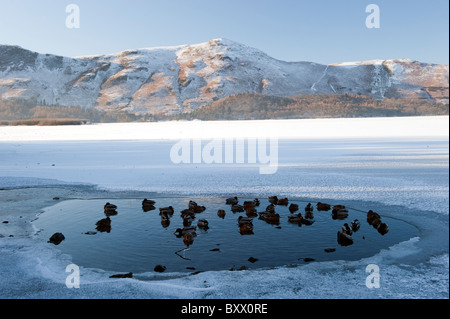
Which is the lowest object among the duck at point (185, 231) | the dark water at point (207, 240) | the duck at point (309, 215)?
the dark water at point (207, 240)

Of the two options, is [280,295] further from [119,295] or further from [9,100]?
[9,100]

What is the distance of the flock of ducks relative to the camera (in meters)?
7.65

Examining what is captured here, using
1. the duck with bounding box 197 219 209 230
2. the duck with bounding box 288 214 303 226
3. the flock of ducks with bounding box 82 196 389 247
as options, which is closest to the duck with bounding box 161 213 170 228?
the flock of ducks with bounding box 82 196 389 247

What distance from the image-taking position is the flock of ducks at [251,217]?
7648 millimetres

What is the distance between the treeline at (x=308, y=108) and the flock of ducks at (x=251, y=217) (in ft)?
345

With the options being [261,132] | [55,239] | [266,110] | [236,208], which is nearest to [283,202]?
[236,208]

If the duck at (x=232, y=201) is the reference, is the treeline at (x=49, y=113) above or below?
above

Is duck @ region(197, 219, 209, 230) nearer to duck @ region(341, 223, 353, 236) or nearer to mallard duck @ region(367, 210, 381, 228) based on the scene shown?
duck @ region(341, 223, 353, 236)

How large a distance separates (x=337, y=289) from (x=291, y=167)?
12313 mm

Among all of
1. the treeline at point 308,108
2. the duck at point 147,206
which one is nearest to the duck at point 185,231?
the duck at point 147,206

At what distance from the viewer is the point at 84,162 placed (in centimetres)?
2027

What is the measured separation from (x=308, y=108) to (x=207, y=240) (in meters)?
119

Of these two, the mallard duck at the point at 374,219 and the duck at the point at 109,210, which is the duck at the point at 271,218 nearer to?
the mallard duck at the point at 374,219

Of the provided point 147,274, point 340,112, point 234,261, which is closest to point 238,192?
point 234,261
